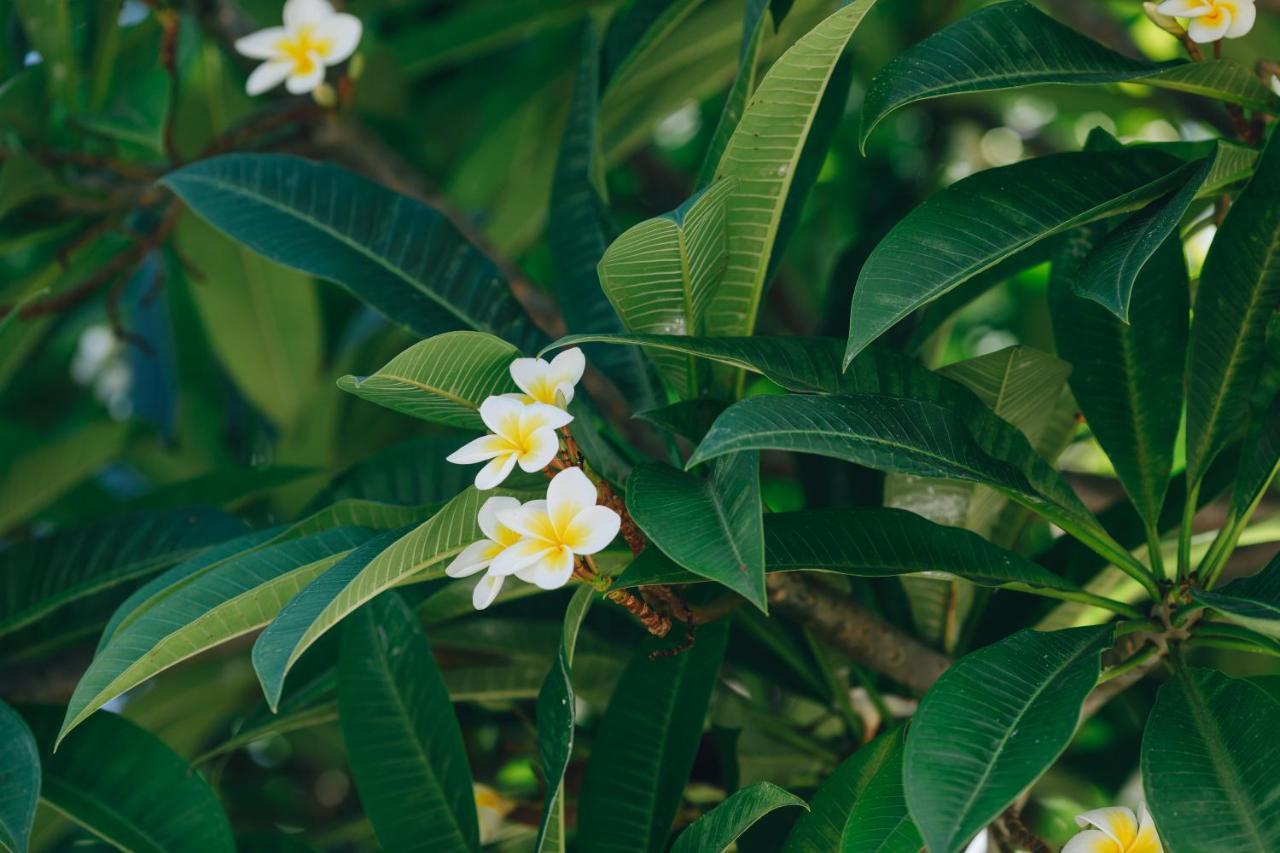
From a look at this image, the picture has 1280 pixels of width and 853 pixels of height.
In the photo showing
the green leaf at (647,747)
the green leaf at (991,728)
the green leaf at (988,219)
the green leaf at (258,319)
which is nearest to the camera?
the green leaf at (991,728)

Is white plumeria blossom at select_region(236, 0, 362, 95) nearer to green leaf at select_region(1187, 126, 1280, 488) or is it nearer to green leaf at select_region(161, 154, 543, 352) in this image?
green leaf at select_region(161, 154, 543, 352)

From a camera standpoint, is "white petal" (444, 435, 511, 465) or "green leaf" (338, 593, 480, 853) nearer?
"white petal" (444, 435, 511, 465)

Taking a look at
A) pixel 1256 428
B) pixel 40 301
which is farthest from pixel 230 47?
pixel 1256 428

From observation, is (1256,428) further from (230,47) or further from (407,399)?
(230,47)

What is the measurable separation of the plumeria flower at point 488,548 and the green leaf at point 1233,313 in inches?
Answer: 18.2

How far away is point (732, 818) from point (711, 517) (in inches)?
8.0

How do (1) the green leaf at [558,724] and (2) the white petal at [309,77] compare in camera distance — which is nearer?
(1) the green leaf at [558,724]

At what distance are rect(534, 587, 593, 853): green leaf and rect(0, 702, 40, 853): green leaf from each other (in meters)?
0.32

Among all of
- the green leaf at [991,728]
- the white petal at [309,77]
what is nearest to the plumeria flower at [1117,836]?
the green leaf at [991,728]

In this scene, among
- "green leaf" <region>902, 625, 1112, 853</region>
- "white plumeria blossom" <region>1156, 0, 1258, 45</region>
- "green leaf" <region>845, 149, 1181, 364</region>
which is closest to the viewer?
"green leaf" <region>902, 625, 1112, 853</region>

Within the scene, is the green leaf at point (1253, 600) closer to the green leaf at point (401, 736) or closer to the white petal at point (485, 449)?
the white petal at point (485, 449)

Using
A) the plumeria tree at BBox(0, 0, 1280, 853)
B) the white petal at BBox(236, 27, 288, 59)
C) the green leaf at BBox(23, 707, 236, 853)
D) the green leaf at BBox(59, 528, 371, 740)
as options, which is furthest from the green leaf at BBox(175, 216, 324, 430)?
the green leaf at BBox(59, 528, 371, 740)

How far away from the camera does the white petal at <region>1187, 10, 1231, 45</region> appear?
80 centimetres

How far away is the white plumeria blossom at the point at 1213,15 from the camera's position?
79 centimetres
